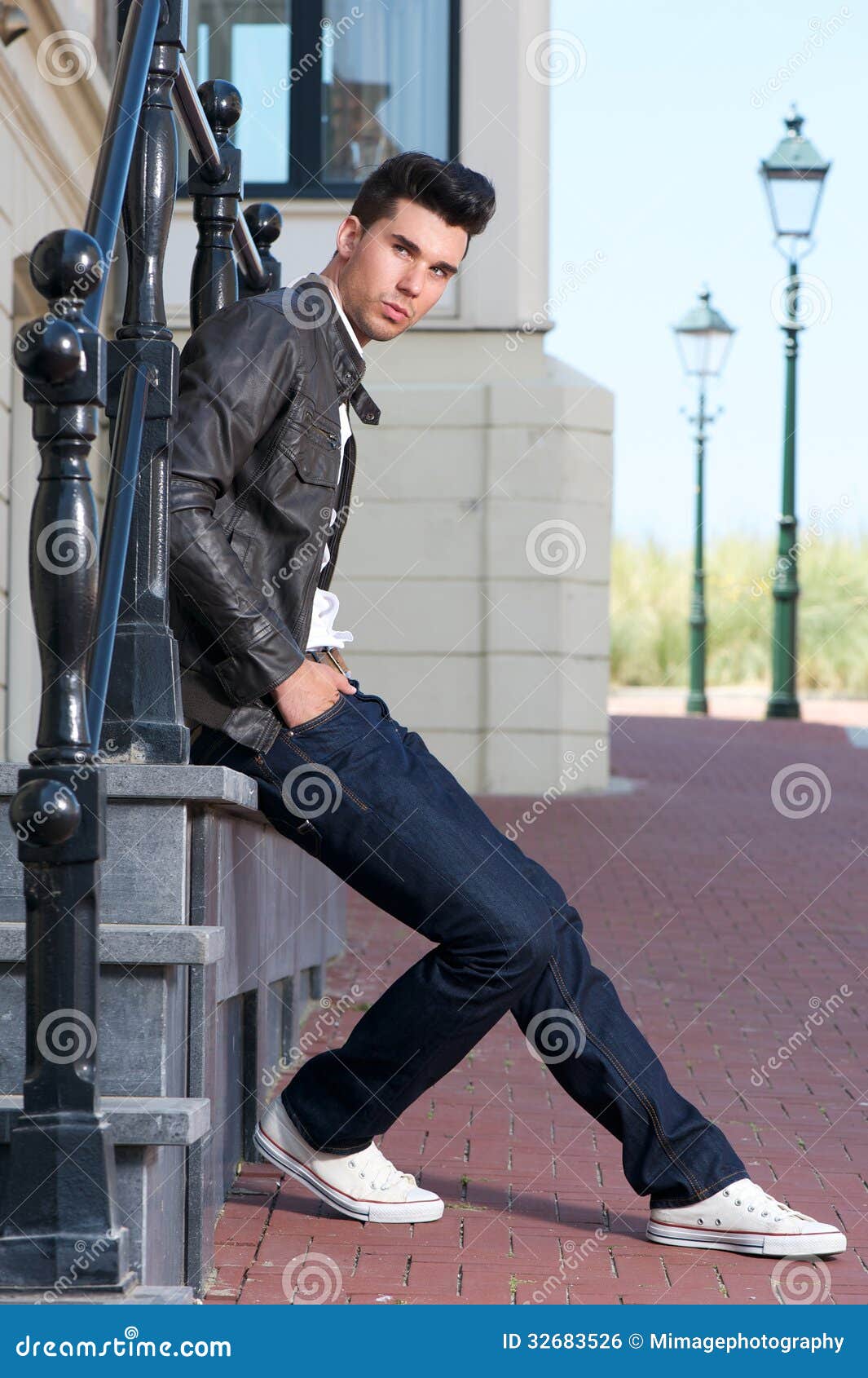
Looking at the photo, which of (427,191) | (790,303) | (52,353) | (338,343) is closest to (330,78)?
Answer: (790,303)

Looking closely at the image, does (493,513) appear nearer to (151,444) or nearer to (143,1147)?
(151,444)

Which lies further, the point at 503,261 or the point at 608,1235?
the point at 503,261

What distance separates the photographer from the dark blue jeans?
3.13 m

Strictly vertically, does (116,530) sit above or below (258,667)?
above

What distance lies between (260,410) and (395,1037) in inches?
48.0

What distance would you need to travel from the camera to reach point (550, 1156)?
156 inches

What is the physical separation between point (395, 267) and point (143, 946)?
1.53 m

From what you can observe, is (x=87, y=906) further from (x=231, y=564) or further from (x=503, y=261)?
(x=503, y=261)

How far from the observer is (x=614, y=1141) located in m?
4.14

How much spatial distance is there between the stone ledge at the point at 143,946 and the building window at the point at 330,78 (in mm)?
10999

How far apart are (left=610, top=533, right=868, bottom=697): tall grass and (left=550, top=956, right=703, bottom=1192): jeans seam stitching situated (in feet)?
71.8

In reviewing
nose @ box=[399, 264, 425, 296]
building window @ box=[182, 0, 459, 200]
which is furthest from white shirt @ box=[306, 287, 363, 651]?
building window @ box=[182, 0, 459, 200]

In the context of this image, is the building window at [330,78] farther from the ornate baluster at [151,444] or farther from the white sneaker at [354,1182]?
the white sneaker at [354,1182]
